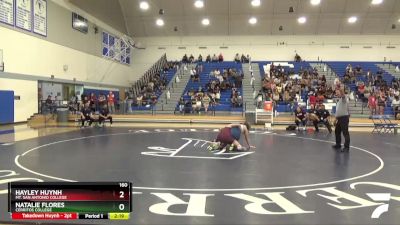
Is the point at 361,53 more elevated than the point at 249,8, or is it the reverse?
the point at 249,8

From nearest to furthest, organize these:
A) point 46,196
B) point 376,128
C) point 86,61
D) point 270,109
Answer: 1. point 46,196
2. point 376,128
3. point 270,109
4. point 86,61

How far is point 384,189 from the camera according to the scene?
592 centimetres

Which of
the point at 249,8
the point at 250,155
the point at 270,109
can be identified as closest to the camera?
the point at 250,155

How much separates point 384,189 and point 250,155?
152 inches

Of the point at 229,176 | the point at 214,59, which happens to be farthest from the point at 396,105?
the point at 229,176

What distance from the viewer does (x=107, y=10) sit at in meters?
29.3

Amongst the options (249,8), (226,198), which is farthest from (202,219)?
(249,8)

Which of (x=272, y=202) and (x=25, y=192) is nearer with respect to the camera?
(x=25, y=192)

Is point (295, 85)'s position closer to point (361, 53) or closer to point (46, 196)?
point (361, 53)

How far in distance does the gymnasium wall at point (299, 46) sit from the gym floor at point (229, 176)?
2342 centimetres

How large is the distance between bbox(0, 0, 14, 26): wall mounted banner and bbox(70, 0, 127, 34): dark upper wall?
20.2ft

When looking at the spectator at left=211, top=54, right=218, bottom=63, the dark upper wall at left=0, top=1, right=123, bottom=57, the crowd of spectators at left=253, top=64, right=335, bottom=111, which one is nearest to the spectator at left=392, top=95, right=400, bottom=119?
the crowd of spectators at left=253, top=64, right=335, bottom=111
